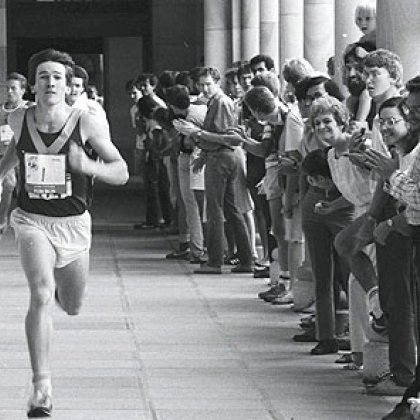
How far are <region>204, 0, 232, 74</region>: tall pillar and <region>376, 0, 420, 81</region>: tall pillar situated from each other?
1830 centimetres

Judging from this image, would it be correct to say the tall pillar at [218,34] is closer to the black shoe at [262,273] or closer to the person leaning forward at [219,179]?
the person leaning forward at [219,179]

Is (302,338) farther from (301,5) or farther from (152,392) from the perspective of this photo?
(301,5)

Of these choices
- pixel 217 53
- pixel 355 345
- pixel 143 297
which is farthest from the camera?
pixel 217 53

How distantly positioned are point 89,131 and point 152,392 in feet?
5.21

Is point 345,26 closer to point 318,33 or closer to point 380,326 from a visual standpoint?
point 318,33

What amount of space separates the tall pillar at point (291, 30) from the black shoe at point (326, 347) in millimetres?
12000

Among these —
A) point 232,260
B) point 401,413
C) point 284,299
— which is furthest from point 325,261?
point 232,260

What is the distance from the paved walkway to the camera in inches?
384

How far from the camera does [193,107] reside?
18969 millimetres

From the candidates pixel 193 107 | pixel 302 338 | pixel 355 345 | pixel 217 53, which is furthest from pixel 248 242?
pixel 217 53

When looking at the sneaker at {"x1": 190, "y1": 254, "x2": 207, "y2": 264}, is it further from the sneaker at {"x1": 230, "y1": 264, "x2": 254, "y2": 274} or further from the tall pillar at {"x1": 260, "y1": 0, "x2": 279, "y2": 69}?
the tall pillar at {"x1": 260, "y1": 0, "x2": 279, "y2": 69}

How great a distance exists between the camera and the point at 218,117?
57.9 ft

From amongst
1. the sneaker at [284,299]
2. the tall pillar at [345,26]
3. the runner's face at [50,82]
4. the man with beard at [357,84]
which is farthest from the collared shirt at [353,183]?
the tall pillar at [345,26]

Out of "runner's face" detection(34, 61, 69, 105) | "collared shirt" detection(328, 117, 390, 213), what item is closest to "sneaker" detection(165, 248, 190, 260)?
"collared shirt" detection(328, 117, 390, 213)
